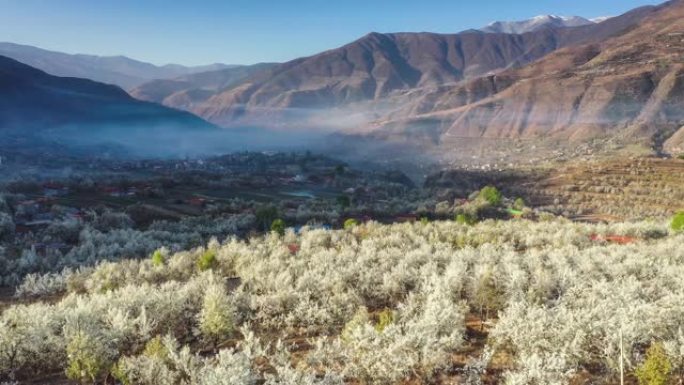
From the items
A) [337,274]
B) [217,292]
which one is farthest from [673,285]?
[217,292]

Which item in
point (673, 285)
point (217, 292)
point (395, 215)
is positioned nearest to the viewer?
point (217, 292)

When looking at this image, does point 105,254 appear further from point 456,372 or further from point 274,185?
point 274,185

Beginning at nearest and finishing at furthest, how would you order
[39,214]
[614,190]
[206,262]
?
[206,262], [39,214], [614,190]

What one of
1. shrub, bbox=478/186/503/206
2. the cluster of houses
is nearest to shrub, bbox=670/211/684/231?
shrub, bbox=478/186/503/206

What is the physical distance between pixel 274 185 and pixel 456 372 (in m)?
114

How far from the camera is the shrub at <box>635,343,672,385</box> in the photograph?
35.4ft

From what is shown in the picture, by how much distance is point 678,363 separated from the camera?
459 inches

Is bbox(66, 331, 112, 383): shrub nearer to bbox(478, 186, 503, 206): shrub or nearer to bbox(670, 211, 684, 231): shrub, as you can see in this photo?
bbox(670, 211, 684, 231): shrub

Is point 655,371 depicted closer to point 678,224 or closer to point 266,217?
point 678,224

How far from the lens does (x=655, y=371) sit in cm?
1085

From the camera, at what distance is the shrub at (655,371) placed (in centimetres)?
1079

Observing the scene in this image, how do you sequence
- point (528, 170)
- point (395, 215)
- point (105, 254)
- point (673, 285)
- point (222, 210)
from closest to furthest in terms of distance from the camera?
point (673, 285) < point (105, 254) < point (395, 215) < point (222, 210) < point (528, 170)

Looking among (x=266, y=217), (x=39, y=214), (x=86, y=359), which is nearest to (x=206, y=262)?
(x=86, y=359)

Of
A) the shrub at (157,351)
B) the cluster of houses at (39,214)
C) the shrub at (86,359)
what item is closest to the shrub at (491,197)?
the cluster of houses at (39,214)
